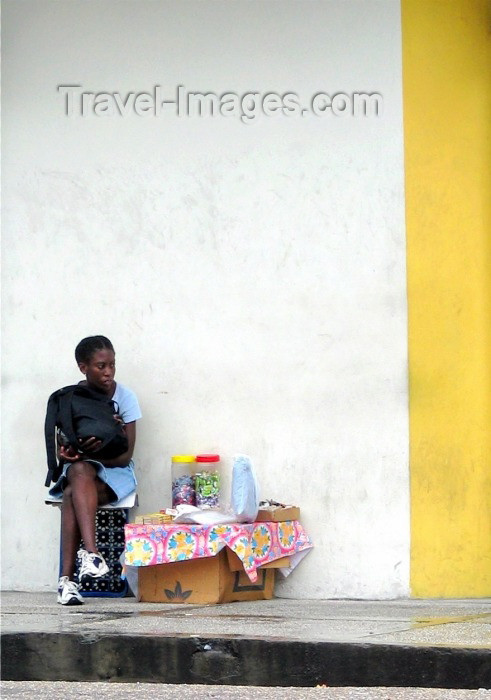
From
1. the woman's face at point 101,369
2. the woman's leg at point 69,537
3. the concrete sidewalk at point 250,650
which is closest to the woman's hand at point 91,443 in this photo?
the woman's leg at point 69,537

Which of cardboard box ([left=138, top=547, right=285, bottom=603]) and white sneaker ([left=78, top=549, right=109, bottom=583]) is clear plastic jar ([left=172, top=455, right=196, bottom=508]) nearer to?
cardboard box ([left=138, top=547, right=285, bottom=603])

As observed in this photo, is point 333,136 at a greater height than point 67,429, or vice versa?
point 333,136

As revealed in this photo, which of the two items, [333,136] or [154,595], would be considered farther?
[333,136]

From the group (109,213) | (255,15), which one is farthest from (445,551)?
(255,15)

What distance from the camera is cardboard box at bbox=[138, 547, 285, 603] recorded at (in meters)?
6.03

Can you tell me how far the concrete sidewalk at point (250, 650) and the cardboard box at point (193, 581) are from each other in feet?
2.16

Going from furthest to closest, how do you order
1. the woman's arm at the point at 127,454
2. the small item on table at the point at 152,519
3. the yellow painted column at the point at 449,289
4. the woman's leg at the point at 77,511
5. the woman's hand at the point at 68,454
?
the yellow painted column at the point at 449,289
the woman's arm at the point at 127,454
the woman's hand at the point at 68,454
the small item on table at the point at 152,519
the woman's leg at the point at 77,511

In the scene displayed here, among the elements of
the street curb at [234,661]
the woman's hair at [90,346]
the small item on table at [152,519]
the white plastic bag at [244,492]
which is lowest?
the street curb at [234,661]

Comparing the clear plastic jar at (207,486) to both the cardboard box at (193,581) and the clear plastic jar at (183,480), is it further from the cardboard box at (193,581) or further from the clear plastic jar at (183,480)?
the cardboard box at (193,581)

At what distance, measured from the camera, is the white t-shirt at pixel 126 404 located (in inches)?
257

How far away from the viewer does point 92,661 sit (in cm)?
474

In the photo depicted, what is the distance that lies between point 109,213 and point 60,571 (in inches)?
79.3

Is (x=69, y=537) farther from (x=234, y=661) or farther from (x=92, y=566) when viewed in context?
(x=234, y=661)

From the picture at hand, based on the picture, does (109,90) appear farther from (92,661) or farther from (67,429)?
(92,661)
